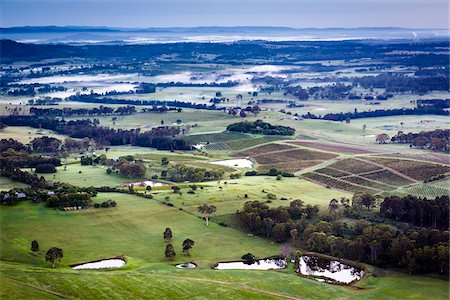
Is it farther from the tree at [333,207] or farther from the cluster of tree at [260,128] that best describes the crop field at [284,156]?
the tree at [333,207]

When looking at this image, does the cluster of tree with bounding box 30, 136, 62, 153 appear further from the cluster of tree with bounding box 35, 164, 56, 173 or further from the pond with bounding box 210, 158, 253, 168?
the pond with bounding box 210, 158, 253, 168

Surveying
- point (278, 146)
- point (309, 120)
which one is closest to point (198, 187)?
point (278, 146)

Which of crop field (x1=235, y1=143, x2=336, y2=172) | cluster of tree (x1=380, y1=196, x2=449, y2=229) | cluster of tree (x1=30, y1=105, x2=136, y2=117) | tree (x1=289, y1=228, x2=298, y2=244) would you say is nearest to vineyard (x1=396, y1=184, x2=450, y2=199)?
Answer: cluster of tree (x1=380, y1=196, x2=449, y2=229)

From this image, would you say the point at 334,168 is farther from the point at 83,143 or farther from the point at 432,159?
the point at 83,143

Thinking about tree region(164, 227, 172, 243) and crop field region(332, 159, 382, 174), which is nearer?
tree region(164, 227, 172, 243)

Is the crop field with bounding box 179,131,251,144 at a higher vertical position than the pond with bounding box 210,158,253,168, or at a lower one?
higher
